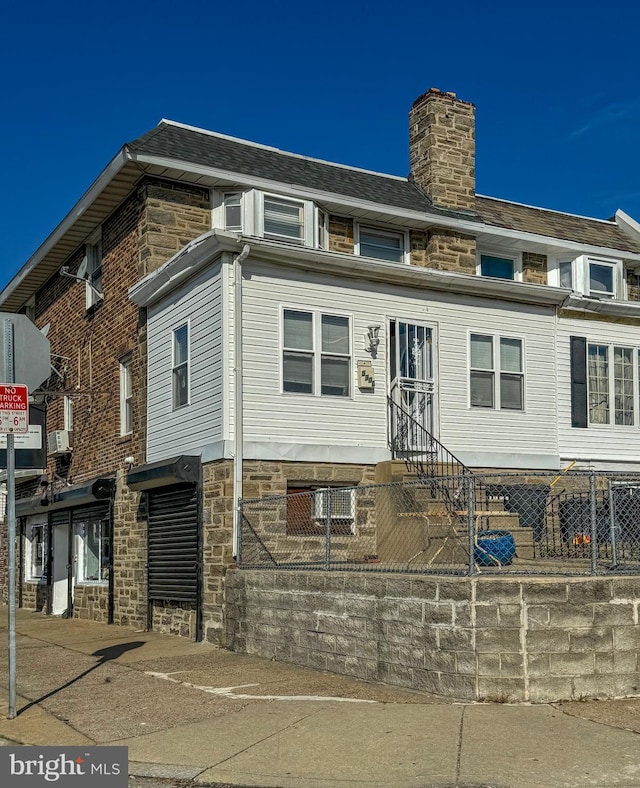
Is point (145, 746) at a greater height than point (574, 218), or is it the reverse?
point (574, 218)

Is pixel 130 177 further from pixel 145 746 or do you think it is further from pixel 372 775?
pixel 372 775

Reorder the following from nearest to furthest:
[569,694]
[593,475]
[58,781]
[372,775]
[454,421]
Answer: [58,781] < [372,775] < [569,694] < [593,475] < [454,421]

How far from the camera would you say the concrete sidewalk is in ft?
24.3

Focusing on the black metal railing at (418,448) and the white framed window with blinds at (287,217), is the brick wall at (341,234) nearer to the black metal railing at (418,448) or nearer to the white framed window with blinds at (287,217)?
the white framed window with blinds at (287,217)

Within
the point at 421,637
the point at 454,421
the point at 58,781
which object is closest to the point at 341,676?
the point at 421,637

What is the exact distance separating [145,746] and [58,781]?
5.67 ft

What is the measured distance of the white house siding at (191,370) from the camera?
15.6 metres

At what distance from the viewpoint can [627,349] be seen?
20.2 m

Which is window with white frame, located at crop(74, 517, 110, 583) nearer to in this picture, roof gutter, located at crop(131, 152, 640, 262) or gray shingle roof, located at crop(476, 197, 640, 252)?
roof gutter, located at crop(131, 152, 640, 262)

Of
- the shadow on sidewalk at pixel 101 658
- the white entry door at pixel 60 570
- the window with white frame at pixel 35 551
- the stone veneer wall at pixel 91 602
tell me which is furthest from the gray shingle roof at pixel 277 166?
the window with white frame at pixel 35 551

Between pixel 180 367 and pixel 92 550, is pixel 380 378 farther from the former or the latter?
pixel 92 550

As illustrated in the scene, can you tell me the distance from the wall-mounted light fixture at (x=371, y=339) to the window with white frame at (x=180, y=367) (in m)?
3.08

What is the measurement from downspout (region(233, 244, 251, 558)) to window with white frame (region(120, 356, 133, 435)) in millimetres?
4908

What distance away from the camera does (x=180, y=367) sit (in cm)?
1708
